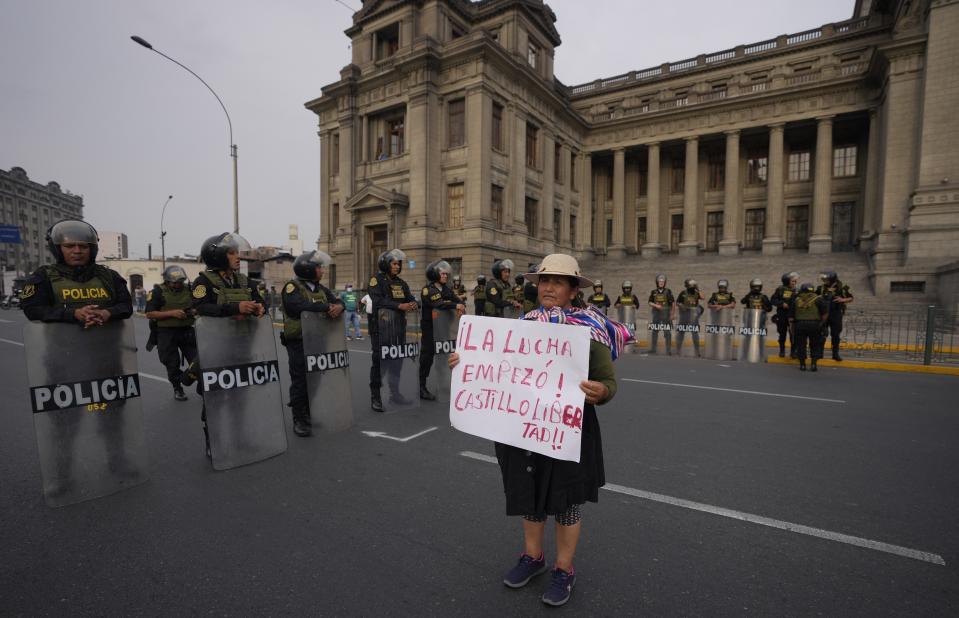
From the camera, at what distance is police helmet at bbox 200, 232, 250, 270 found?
4.45m

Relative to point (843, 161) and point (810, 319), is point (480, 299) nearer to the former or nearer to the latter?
point (810, 319)

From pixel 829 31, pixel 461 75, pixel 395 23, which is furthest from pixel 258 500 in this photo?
pixel 829 31

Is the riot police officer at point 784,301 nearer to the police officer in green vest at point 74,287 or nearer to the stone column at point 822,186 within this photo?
the police officer in green vest at point 74,287

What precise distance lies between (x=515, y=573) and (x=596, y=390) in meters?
1.15

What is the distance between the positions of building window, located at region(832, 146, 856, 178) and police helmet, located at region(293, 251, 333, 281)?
38.6 m

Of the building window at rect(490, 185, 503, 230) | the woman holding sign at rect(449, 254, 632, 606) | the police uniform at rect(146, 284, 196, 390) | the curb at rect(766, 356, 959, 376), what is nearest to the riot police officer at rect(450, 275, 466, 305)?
the police uniform at rect(146, 284, 196, 390)

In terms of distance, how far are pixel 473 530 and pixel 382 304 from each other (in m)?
3.67

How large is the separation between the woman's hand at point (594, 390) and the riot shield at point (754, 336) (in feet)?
34.4

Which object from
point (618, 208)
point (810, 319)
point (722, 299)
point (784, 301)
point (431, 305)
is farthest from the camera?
point (618, 208)

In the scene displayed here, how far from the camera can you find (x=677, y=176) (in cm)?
3741

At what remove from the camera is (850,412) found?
20.6 feet

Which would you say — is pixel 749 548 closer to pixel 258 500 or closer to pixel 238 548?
pixel 238 548

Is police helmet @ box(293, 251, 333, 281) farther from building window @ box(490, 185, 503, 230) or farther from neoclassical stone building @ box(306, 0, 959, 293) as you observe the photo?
building window @ box(490, 185, 503, 230)

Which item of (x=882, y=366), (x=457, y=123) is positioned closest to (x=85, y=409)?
(x=882, y=366)
